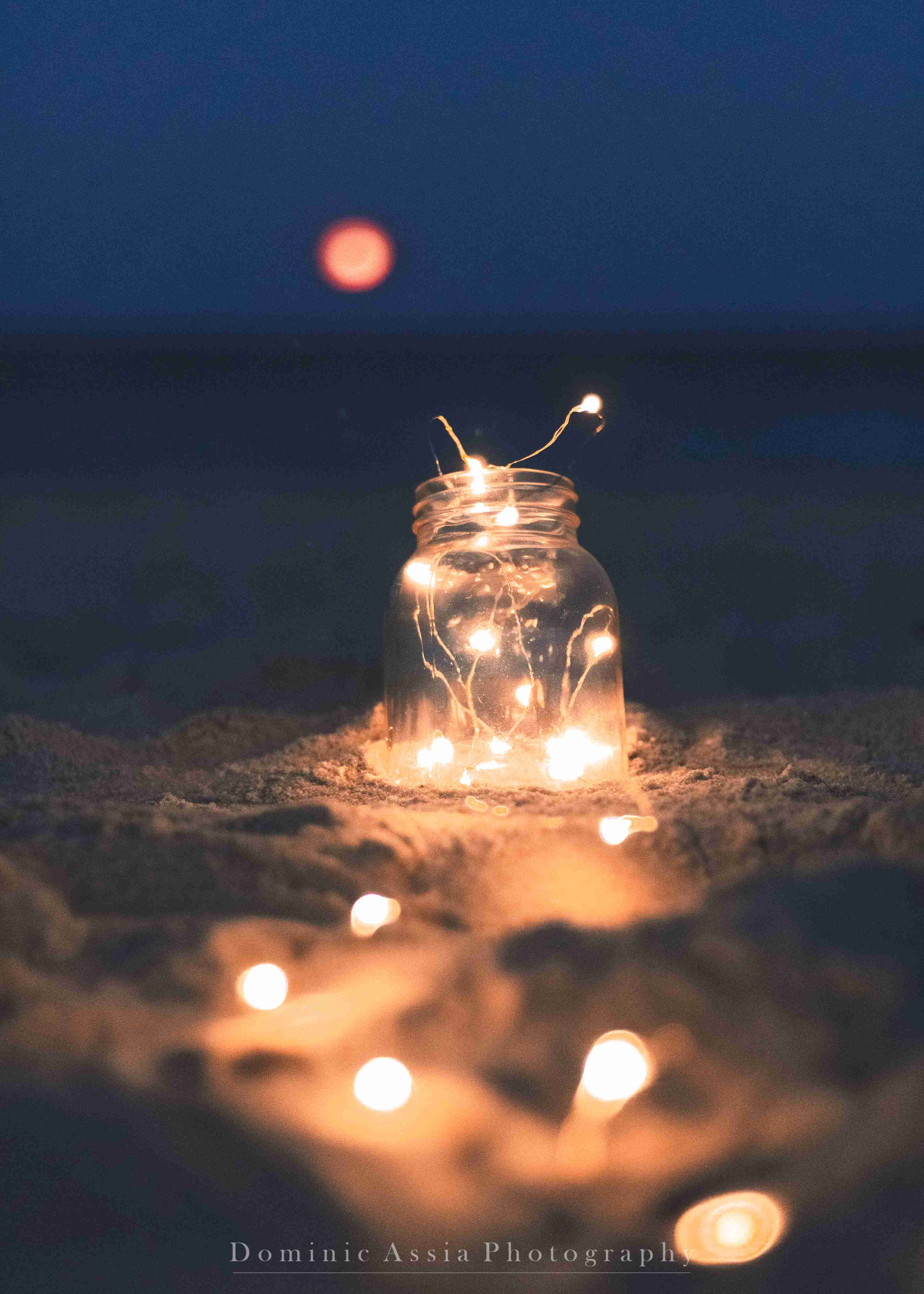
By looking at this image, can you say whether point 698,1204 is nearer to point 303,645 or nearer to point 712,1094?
point 712,1094

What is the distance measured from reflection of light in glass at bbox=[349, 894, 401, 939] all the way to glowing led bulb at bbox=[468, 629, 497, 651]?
0.84 meters

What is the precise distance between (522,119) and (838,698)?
66.1 inches

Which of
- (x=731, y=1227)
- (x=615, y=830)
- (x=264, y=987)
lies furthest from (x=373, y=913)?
(x=731, y=1227)

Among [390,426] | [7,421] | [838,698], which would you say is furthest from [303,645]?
[838,698]

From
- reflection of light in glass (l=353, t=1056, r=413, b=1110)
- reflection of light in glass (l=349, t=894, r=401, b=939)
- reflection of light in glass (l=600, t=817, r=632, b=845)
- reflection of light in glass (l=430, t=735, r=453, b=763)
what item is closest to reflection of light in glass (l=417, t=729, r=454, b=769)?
reflection of light in glass (l=430, t=735, r=453, b=763)

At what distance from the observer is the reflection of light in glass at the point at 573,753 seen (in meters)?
1.65

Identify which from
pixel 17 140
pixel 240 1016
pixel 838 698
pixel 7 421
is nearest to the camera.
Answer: pixel 240 1016

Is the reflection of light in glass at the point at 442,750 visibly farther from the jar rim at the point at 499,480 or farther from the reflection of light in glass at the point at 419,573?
the jar rim at the point at 499,480

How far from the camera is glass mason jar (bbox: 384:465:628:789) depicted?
5.67ft

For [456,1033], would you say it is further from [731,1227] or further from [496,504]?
[496,504]

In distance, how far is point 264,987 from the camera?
31.4 inches

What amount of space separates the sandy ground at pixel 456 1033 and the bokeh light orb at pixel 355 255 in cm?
188

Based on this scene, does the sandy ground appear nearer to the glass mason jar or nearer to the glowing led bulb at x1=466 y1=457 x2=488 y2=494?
the glass mason jar

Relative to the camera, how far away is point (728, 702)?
2.38 meters
